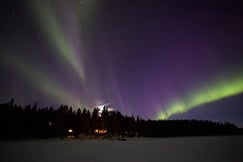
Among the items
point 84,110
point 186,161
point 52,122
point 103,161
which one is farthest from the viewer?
point 84,110

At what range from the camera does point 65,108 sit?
459 ft

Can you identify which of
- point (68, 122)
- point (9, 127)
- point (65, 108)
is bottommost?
point (9, 127)

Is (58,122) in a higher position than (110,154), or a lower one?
higher

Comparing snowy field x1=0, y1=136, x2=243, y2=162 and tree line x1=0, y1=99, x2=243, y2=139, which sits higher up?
tree line x1=0, y1=99, x2=243, y2=139

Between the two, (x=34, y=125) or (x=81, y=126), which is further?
(x=81, y=126)

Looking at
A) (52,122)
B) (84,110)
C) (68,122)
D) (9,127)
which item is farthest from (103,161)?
(84,110)

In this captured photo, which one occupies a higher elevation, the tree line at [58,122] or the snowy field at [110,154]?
the tree line at [58,122]

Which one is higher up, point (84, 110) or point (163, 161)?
point (84, 110)

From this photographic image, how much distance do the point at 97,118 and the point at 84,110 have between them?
46.8 feet

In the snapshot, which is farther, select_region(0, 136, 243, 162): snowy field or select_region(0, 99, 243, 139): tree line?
select_region(0, 99, 243, 139): tree line

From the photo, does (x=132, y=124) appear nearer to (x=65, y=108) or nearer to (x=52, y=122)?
(x=65, y=108)

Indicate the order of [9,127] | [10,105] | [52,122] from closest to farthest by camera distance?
[9,127] < [10,105] < [52,122]

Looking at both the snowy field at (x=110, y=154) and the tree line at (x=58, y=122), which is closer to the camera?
the snowy field at (x=110, y=154)

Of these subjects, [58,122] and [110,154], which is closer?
[110,154]
